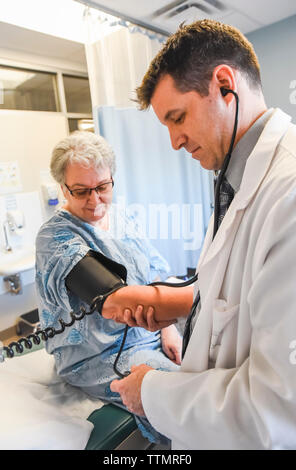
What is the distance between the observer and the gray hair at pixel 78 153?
1.05 m

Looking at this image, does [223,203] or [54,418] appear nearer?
[223,203]

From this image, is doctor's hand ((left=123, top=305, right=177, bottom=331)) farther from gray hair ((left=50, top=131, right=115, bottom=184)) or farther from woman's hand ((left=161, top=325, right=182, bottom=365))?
gray hair ((left=50, top=131, right=115, bottom=184))

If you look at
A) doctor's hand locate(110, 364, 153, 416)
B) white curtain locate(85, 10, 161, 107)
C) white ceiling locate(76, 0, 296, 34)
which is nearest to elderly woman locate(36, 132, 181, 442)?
doctor's hand locate(110, 364, 153, 416)

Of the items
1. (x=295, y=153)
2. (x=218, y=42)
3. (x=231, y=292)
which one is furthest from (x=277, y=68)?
(x=231, y=292)

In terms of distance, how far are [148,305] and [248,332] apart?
330 millimetres

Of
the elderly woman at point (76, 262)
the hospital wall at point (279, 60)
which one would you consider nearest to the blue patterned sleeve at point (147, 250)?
the elderly woman at point (76, 262)

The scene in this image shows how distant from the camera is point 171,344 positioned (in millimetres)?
1177

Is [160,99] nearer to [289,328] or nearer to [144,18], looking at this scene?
[289,328]

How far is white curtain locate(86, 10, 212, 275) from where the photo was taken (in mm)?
1719

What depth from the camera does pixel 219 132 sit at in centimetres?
65

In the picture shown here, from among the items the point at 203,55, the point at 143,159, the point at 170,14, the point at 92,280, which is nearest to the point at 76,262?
the point at 92,280

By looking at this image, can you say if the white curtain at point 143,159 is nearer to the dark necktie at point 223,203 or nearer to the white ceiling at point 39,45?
the white ceiling at point 39,45

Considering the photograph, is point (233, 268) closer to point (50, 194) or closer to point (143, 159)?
point (143, 159)
